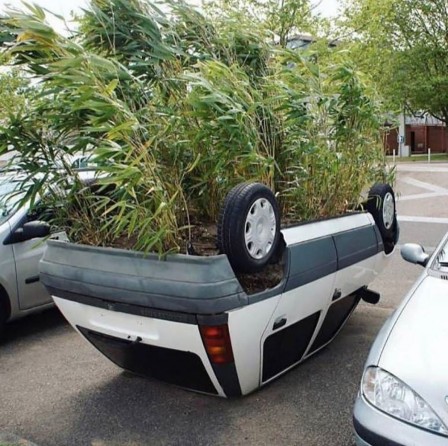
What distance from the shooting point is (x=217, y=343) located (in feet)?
9.43

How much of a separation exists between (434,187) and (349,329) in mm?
12418

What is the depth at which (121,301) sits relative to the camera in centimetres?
303

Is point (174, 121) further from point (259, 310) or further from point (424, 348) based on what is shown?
point (424, 348)

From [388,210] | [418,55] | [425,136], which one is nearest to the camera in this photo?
[388,210]

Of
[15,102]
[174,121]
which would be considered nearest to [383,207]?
[174,121]

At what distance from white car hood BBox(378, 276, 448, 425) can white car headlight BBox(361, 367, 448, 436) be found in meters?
0.02

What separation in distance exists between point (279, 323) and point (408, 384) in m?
1.09

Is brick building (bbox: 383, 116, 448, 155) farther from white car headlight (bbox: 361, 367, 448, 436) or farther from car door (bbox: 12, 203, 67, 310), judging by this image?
white car headlight (bbox: 361, 367, 448, 436)

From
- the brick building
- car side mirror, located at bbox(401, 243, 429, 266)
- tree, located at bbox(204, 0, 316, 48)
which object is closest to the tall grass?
car side mirror, located at bbox(401, 243, 429, 266)

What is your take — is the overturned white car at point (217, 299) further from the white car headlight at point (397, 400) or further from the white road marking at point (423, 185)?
the white road marking at point (423, 185)

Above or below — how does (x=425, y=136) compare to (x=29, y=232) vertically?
below

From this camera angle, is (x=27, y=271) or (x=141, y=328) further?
(x=27, y=271)

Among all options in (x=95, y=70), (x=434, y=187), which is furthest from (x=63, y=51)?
(x=434, y=187)

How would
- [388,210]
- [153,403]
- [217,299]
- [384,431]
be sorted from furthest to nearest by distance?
[388,210] < [153,403] < [217,299] < [384,431]
